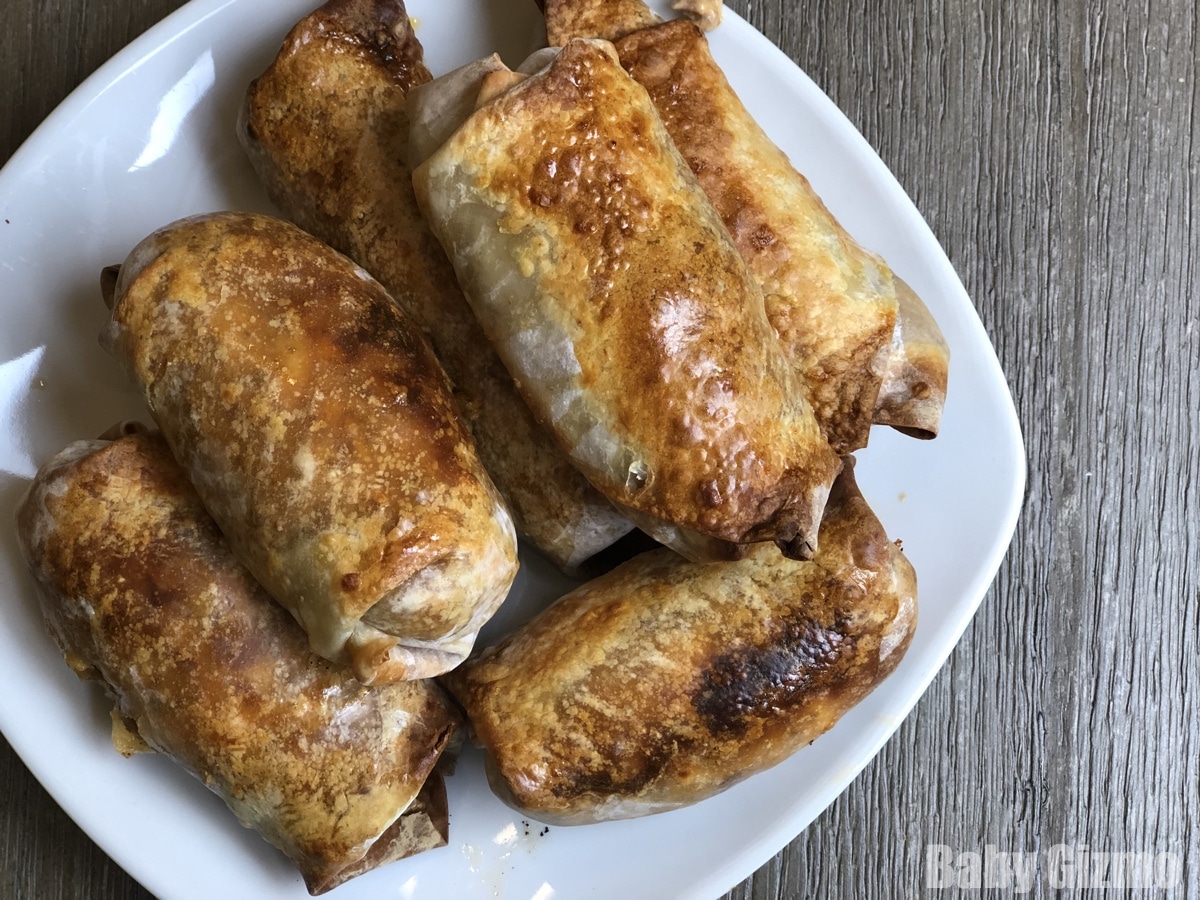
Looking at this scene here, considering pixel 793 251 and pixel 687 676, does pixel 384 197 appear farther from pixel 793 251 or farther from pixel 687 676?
pixel 687 676

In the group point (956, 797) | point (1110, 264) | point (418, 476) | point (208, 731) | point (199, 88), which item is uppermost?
point (199, 88)

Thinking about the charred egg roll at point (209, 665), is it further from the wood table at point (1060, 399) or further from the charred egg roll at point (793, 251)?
the wood table at point (1060, 399)

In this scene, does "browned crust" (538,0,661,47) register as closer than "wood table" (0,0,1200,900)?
Yes

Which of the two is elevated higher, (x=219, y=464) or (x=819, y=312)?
(x=219, y=464)

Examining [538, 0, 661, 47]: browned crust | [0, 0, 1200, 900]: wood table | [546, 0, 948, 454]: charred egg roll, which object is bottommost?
[0, 0, 1200, 900]: wood table

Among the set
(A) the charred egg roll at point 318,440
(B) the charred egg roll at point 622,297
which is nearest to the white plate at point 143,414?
(A) the charred egg roll at point 318,440

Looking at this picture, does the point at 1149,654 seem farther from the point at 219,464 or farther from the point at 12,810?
the point at 12,810

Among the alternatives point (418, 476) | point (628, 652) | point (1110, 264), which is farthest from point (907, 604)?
point (1110, 264)

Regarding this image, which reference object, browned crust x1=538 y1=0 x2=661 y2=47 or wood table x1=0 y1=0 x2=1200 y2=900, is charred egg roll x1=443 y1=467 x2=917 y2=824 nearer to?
wood table x1=0 y1=0 x2=1200 y2=900

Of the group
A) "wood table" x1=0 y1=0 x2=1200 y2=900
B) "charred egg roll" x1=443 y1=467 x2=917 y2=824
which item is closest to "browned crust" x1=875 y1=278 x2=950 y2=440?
"charred egg roll" x1=443 y1=467 x2=917 y2=824
